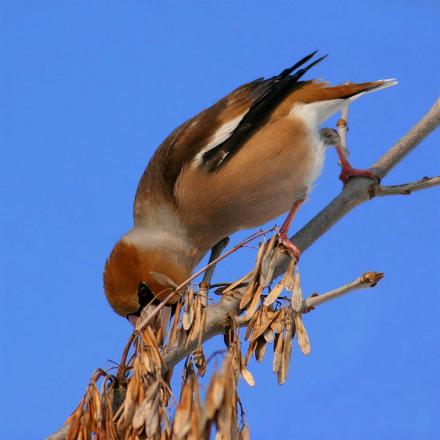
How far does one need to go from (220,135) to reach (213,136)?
0.04 m

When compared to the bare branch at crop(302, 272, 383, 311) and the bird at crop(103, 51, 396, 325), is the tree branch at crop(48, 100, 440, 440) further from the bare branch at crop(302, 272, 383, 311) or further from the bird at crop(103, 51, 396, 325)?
the bird at crop(103, 51, 396, 325)

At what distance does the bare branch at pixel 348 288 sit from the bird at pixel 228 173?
4.09ft

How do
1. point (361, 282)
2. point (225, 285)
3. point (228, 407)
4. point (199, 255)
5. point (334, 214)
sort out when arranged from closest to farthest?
1. point (228, 407)
2. point (361, 282)
3. point (225, 285)
4. point (334, 214)
5. point (199, 255)

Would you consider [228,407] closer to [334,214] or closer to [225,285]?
[225,285]

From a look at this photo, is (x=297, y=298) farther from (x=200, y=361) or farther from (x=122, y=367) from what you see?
(x=122, y=367)

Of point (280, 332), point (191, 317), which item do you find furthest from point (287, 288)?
point (191, 317)

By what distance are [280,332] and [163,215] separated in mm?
1582

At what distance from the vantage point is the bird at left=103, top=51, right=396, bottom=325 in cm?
376

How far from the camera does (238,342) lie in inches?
98.4

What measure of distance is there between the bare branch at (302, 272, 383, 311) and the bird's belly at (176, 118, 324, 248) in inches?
50.6

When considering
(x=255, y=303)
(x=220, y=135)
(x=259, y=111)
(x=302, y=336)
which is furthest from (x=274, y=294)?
(x=259, y=111)

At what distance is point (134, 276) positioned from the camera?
362cm

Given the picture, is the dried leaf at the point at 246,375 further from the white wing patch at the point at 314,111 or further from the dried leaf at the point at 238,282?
the white wing patch at the point at 314,111

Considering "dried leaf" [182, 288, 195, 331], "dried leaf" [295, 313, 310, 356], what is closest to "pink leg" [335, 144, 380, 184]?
"dried leaf" [295, 313, 310, 356]
